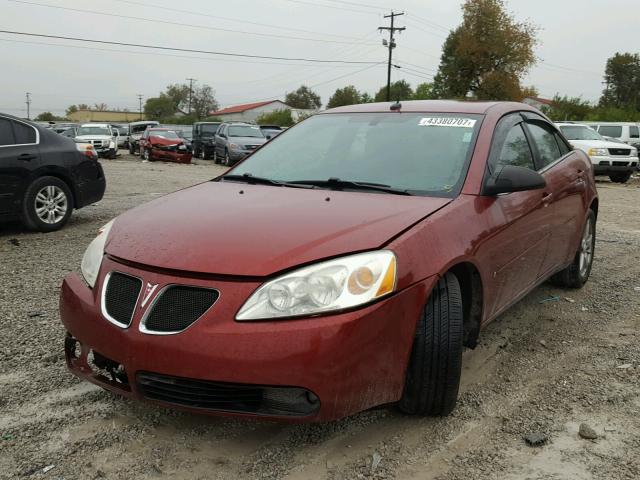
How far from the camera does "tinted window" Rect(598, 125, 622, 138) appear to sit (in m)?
23.0

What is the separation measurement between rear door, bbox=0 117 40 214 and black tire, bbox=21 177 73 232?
0.09m

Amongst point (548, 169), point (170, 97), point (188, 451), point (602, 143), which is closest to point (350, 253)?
point (188, 451)

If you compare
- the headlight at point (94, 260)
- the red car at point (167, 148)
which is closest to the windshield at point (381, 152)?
the headlight at point (94, 260)

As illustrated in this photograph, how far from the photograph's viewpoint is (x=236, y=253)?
7.73 feet

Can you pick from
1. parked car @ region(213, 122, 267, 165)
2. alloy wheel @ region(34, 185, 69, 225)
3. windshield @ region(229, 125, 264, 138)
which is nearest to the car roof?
alloy wheel @ region(34, 185, 69, 225)

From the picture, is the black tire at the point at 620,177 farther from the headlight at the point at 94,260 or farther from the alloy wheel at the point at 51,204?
the headlight at the point at 94,260

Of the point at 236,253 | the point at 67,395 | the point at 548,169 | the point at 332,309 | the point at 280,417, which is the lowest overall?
the point at 67,395

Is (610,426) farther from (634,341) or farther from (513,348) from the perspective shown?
(634,341)

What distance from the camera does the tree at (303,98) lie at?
10844cm

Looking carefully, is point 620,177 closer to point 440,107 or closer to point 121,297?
point 440,107

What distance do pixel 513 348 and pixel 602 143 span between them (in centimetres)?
1599

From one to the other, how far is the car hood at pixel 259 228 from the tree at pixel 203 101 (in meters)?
106

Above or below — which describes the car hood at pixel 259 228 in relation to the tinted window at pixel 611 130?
below

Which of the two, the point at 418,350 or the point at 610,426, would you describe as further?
the point at 610,426
